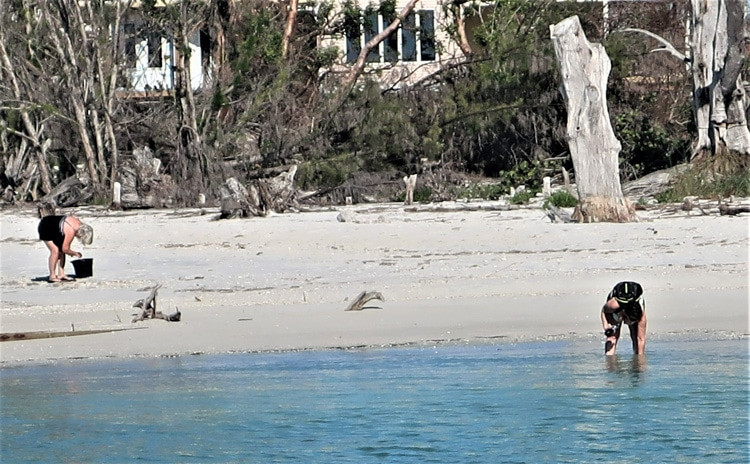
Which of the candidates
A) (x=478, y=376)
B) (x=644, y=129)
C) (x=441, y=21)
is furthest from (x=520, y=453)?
(x=441, y=21)

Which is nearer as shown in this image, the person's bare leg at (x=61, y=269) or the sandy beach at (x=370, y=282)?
the sandy beach at (x=370, y=282)

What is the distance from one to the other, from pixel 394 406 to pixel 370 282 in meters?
3.99

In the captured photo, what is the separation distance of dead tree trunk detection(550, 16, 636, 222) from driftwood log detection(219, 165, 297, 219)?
14.7 ft

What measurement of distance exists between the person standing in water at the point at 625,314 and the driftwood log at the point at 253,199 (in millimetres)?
9301

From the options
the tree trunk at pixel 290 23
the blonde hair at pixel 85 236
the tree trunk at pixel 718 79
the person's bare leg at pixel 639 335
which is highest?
the tree trunk at pixel 290 23

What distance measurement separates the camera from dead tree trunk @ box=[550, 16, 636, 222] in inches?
650

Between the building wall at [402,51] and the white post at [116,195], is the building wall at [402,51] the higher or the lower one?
the higher one

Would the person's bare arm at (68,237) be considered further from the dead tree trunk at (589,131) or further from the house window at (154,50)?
the house window at (154,50)

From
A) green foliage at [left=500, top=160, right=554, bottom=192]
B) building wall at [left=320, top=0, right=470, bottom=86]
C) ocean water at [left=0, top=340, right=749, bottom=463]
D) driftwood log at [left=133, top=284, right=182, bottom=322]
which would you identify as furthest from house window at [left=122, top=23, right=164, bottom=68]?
ocean water at [left=0, top=340, right=749, bottom=463]

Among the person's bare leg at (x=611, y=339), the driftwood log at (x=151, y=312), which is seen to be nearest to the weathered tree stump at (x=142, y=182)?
the driftwood log at (x=151, y=312)

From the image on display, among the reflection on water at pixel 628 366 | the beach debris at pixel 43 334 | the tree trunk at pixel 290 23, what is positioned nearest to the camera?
the reflection on water at pixel 628 366

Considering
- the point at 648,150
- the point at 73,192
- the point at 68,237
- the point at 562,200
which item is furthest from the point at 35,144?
the point at 68,237

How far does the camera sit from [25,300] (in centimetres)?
1222

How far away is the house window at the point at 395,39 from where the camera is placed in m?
25.8
